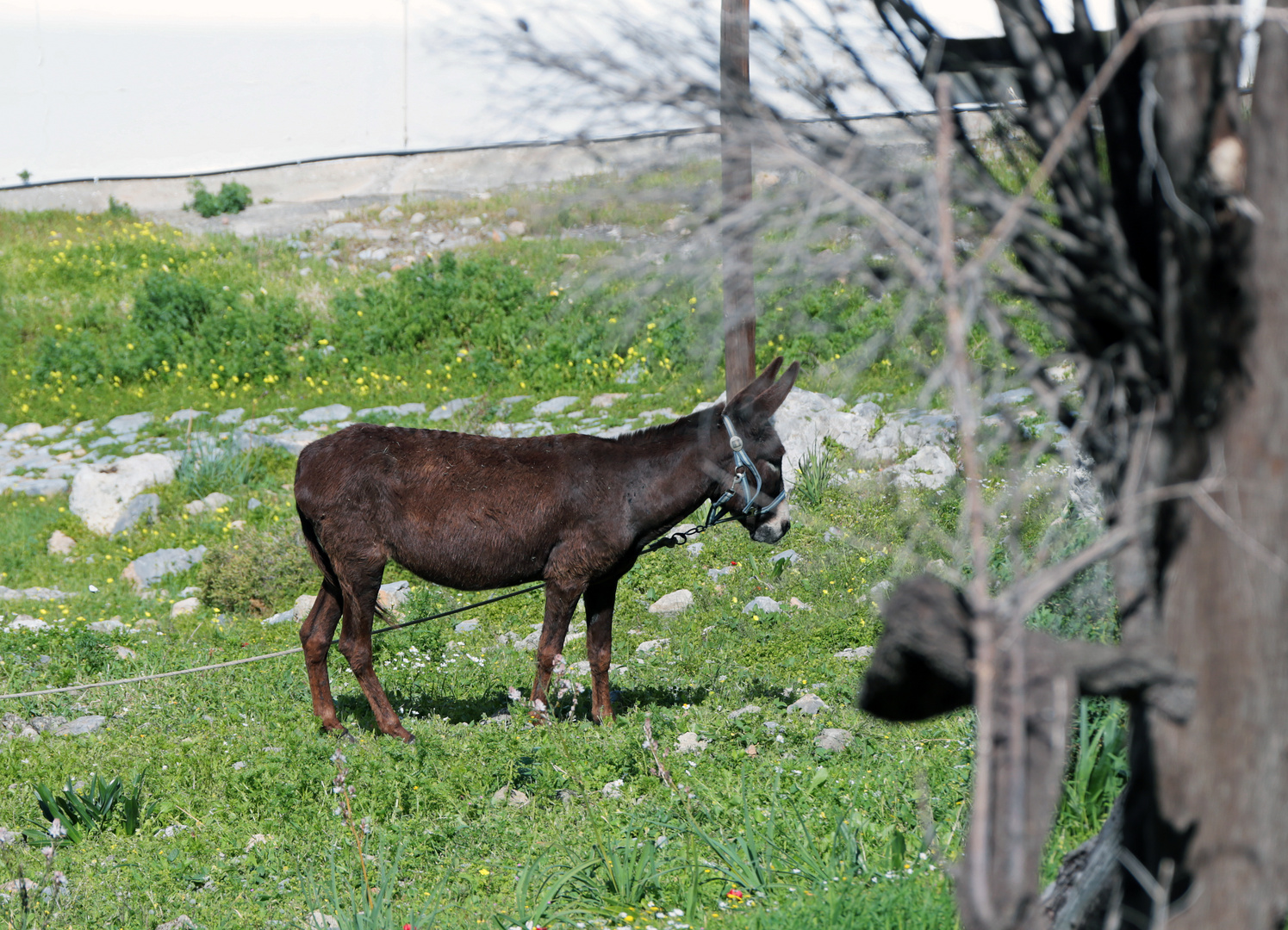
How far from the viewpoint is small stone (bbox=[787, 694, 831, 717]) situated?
626 centimetres

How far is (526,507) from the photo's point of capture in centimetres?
638

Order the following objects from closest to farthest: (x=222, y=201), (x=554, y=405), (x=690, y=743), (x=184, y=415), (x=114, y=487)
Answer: (x=690, y=743) < (x=114, y=487) < (x=554, y=405) < (x=184, y=415) < (x=222, y=201)

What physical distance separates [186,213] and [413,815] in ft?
64.1

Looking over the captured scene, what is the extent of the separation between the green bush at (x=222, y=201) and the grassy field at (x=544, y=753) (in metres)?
11.2

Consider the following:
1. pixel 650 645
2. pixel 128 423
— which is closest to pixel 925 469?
pixel 650 645

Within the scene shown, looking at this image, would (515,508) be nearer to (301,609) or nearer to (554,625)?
(554,625)

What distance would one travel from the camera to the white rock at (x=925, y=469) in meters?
9.48

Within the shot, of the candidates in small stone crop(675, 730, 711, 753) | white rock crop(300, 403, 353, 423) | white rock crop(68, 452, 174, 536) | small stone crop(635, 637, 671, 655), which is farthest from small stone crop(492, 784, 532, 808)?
white rock crop(300, 403, 353, 423)

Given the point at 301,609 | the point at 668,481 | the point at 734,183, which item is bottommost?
the point at 301,609

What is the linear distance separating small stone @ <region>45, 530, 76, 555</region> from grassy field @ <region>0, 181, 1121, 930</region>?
10cm

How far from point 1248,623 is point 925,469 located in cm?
731

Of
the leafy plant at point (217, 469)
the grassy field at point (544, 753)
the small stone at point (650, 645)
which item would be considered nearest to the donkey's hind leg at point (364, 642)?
the grassy field at point (544, 753)

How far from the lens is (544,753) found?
568 centimetres

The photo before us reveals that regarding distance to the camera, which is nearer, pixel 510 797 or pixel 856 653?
pixel 510 797
